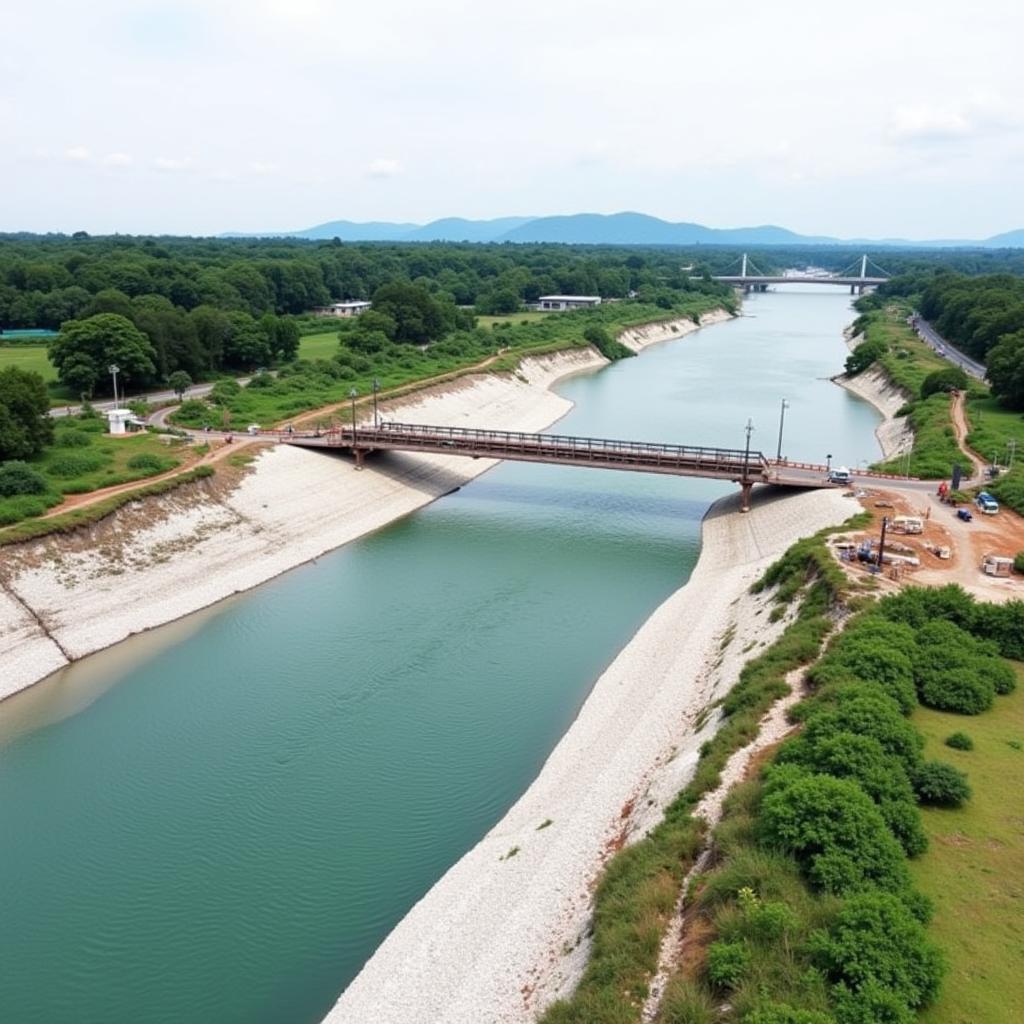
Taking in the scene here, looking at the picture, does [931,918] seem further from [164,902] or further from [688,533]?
[688,533]

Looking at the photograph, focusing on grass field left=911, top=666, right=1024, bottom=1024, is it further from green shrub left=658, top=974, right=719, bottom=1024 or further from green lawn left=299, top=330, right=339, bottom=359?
green lawn left=299, top=330, right=339, bottom=359

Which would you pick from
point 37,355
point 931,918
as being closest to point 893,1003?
point 931,918

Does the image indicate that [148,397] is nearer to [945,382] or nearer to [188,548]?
[188,548]

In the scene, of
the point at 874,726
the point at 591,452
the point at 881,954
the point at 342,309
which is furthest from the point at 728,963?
the point at 342,309

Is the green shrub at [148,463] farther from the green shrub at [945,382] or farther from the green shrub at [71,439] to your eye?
the green shrub at [945,382]

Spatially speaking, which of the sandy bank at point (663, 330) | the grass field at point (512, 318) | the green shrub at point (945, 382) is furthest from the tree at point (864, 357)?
the grass field at point (512, 318)

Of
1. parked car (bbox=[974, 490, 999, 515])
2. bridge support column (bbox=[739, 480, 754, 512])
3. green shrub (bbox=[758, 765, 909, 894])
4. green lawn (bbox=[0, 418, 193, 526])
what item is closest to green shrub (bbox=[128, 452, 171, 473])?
green lawn (bbox=[0, 418, 193, 526])
